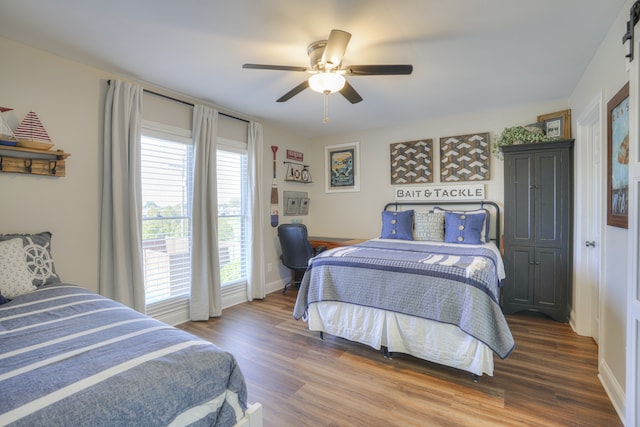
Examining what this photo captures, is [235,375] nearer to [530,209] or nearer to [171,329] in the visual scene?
[171,329]

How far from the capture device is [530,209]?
11.0 ft

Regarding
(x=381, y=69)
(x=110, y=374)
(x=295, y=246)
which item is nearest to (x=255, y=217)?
(x=295, y=246)

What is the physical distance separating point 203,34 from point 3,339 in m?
2.02

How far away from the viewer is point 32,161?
88.7 inches

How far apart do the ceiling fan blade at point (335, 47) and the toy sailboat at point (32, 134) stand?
2155 millimetres

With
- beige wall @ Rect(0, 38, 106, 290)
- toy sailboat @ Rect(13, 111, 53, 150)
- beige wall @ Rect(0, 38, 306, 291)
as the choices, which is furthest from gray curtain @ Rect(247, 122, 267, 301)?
toy sailboat @ Rect(13, 111, 53, 150)

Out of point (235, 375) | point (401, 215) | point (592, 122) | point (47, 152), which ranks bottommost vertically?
point (235, 375)

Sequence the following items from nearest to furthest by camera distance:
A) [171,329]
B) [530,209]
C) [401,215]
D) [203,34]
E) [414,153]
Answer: [171,329], [203,34], [530,209], [401,215], [414,153]

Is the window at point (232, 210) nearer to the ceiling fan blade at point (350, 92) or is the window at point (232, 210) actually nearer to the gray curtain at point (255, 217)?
the gray curtain at point (255, 217)

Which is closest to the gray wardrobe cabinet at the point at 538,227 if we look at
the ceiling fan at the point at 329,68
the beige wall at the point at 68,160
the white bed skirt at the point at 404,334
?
the white bed skirt at the point at 404,334

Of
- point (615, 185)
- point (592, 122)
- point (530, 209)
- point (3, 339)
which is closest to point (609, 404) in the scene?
point (615, 185)

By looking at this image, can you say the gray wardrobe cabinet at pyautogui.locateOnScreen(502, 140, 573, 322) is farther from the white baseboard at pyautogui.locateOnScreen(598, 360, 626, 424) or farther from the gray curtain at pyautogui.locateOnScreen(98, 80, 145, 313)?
the gray curtain at pyautogui.locateOnScreen(98, 80, 145, 313)

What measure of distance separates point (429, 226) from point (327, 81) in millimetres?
2292

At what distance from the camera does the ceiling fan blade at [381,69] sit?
2.06 meters
